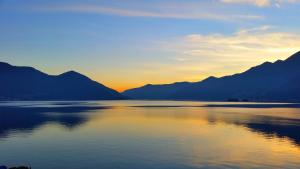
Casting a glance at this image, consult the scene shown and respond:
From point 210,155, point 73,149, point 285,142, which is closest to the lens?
point 210,155

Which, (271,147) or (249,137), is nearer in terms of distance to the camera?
(271,147)

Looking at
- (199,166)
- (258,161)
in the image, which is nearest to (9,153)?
(199,166)

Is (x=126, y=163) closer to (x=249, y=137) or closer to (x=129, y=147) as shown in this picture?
(x=129, y=147)

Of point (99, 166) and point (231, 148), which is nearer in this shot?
point (99, 166)

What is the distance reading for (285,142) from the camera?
9025 centimetres

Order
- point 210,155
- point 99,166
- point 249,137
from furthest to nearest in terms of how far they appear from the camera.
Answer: point 249,137 → point 210,155 → point 99,166

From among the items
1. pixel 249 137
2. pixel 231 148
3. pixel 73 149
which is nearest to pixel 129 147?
pixel 73 149

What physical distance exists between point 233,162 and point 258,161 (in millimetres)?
Result: 5447

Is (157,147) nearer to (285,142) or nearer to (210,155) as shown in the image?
(210,155)

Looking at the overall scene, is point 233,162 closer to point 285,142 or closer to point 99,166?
point 99,166

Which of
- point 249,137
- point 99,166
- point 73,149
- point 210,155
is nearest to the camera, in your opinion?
point 99,166

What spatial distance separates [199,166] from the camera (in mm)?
59688

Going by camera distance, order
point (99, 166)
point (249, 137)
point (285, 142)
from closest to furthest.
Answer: point (99, 166)
point (285, 142)
point (249, 137)

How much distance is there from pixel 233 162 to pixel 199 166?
23.9 ft
